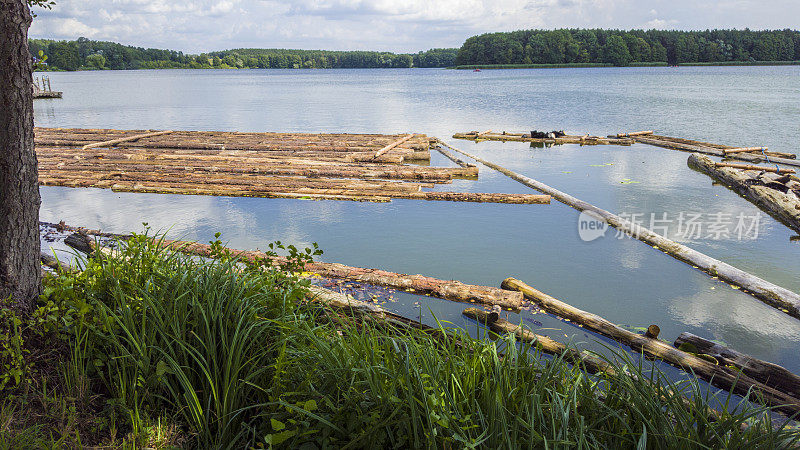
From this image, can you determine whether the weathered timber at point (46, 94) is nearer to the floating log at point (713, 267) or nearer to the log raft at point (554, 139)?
the log raft at point (554, 139)

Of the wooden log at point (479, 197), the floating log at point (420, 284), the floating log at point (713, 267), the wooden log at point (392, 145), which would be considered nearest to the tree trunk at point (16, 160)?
the floating log at point (420, 284)

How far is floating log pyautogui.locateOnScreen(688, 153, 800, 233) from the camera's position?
9.44 metres

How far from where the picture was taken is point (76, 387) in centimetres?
283

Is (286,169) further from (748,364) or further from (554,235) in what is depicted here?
(748,364)

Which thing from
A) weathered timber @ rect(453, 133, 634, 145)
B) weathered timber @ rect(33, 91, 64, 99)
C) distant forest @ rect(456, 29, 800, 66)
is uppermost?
distant forest @ rect(456, 29, 800, 66)

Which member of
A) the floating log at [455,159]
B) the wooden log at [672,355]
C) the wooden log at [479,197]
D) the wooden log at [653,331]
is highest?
the floating log at [455,159]

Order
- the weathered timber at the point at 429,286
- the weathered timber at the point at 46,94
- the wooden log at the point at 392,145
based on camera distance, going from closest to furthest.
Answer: the weathered timber at the point at 429,286, the wooden log at the point at 392,145, the weathered timber at the point at 46,94

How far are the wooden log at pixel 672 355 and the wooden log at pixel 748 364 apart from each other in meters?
0.06

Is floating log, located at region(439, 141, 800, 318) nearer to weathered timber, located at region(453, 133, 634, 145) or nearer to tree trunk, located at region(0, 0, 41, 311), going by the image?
tree trunk, located at region(0, 0, 41, 311)

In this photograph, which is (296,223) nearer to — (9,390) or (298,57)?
(9,390)

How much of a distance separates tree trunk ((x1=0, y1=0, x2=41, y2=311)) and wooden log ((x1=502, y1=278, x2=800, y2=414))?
166 inches

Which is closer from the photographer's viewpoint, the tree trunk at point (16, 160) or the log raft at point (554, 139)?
the tree trunk at point (16, 160)

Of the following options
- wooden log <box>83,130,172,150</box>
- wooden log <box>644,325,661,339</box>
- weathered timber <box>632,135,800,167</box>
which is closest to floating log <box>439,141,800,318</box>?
wooden log <box>644,325,661,339</box>

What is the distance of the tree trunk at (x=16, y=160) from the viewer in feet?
10.3
